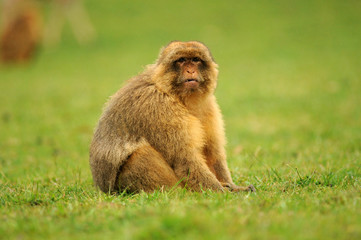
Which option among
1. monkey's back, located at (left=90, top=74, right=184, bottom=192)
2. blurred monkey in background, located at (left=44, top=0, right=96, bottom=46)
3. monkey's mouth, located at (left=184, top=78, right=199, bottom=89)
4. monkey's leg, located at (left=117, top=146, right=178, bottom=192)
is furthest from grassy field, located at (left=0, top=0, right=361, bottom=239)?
monkey's mouth, located at (left=184, top=78, right=199, bottom=89)

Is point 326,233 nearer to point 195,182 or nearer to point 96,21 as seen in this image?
point 195,182

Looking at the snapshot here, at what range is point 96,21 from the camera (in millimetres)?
26859

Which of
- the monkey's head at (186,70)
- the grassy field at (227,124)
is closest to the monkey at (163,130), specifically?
the monkey's head at (186,70)

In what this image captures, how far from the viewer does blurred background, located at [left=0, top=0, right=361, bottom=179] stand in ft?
28.0

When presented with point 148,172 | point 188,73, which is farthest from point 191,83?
point 148,172

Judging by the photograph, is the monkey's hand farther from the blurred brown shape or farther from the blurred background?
the blurred brown shape

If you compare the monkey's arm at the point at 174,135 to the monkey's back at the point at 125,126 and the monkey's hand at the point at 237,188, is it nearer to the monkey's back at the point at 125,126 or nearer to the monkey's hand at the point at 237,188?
the monkey's back at the point at 125,126

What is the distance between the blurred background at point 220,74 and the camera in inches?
336

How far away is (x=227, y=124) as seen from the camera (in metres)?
10.6

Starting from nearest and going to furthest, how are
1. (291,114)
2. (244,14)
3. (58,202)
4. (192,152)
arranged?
1. (58,202)
2. (192,152)
3. (291,114)
4. (244,14)

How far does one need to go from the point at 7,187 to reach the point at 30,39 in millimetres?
16663

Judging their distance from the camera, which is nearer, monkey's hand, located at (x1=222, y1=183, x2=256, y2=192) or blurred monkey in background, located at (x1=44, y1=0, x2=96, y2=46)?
monkey's hand, located at (x1=222, y1=183, x2=256, y2=192)

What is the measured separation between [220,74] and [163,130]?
462 inches

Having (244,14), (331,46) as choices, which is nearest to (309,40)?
(331,46)
